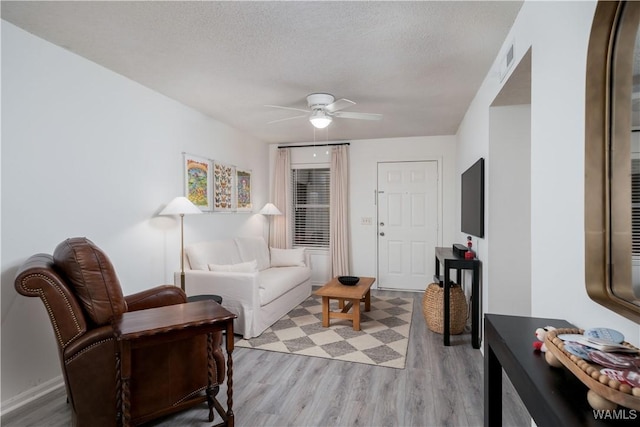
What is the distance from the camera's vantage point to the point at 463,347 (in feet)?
10.3

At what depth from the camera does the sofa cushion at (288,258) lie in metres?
4.98

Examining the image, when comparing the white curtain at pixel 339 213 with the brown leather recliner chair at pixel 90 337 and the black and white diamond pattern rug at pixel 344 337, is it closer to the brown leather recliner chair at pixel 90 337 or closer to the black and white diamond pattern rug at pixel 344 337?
the black and white diamond pattern rug at pixel 344 337

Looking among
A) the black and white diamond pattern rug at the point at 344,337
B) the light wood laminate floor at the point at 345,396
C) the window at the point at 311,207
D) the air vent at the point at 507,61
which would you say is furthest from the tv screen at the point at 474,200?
the window at the point at 311,207

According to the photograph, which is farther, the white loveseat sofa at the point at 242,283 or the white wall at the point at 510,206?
the white loveseat sofa at the point at 242,283

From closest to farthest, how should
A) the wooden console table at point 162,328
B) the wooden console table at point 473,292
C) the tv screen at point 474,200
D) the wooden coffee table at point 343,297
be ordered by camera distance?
1. the wooden console table at point 162,328
2. the tv screen at point 474,200
3. the wooden console table at point 473,292
4. the wooden coffee table at point 343,297

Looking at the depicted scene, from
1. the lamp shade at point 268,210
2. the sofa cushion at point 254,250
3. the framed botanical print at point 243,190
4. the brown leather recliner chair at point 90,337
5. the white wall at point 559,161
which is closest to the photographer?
the white wall at point 559,161

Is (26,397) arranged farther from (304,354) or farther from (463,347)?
(463,347)

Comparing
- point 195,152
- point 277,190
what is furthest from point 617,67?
point 277,190

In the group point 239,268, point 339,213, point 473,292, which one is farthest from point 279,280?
point 473,292

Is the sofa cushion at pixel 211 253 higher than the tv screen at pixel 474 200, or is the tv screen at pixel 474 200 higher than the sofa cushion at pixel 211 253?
the tv screen at pixel 474 200

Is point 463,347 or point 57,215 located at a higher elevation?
point 57,215

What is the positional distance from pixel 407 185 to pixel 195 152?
324 cm

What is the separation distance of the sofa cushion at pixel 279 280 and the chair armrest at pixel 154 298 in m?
1.21

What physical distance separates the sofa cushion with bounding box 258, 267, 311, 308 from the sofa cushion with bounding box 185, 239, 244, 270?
0.47 meters
